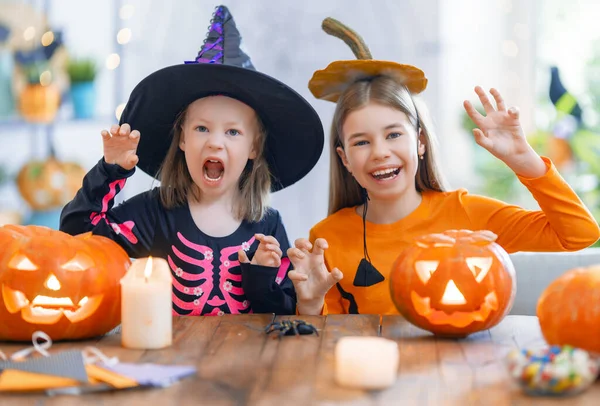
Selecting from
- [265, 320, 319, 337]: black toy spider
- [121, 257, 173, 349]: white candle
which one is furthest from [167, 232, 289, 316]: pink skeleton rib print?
[121, 257, 173, 349]: white candle

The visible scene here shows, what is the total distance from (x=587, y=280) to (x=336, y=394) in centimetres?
46

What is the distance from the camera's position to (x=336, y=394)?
1.09 meters

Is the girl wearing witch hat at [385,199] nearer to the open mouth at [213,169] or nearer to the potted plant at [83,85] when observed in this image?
the open mouth at [213,169]

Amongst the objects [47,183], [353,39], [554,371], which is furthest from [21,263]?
[47,183]

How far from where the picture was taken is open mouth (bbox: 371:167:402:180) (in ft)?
6.64

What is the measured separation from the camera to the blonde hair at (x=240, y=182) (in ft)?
6.73

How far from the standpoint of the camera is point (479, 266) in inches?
56.6

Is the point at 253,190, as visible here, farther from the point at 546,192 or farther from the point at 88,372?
the point at 88,372

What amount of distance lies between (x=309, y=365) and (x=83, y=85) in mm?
2688

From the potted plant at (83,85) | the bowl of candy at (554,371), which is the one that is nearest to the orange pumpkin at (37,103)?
the potted plant at (83,85)

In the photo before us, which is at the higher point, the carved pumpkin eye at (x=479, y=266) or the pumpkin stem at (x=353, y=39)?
the pumpkin stem at (x=353, y=39)

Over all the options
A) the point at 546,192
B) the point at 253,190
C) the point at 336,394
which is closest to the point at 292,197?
the point at 253,190

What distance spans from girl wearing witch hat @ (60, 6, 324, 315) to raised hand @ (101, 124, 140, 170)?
7 cm

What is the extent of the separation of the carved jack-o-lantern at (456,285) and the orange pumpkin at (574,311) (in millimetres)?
152
